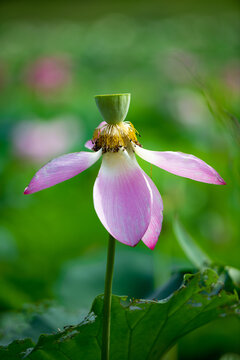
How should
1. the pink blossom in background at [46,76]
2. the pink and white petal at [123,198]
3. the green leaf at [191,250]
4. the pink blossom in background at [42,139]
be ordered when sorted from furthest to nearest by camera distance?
1. the pink blossom in background at [46,76]
2. the pink blossom in background at [42,139]
3. the green leaf at [191,250]
4. the pink and white petal at [123,198]

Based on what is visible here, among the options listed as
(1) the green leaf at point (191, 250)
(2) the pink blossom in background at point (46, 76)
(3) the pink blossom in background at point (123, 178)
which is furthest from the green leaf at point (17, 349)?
(2) the pink blossom in background at point (46, 76)

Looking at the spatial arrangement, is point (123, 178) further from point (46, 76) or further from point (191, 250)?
point (46, 76)

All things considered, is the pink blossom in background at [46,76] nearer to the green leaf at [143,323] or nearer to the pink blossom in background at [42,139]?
the pink blossom in background at [42,139]

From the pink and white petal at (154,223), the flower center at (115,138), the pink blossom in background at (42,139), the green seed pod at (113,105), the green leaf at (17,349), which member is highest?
the pink blossom in background at (42,139)

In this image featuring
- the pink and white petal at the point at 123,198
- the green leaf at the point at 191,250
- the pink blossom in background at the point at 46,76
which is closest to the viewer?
the pink and white petal at the point at 123,198

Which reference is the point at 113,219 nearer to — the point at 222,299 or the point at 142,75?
the point at 222,299

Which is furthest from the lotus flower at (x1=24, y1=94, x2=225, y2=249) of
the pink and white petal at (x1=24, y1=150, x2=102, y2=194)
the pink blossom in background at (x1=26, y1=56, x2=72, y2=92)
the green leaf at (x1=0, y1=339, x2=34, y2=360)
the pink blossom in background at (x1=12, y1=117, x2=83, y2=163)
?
the pink blossom in background at (x1=26, y1=56, x2=72, y2=92)
